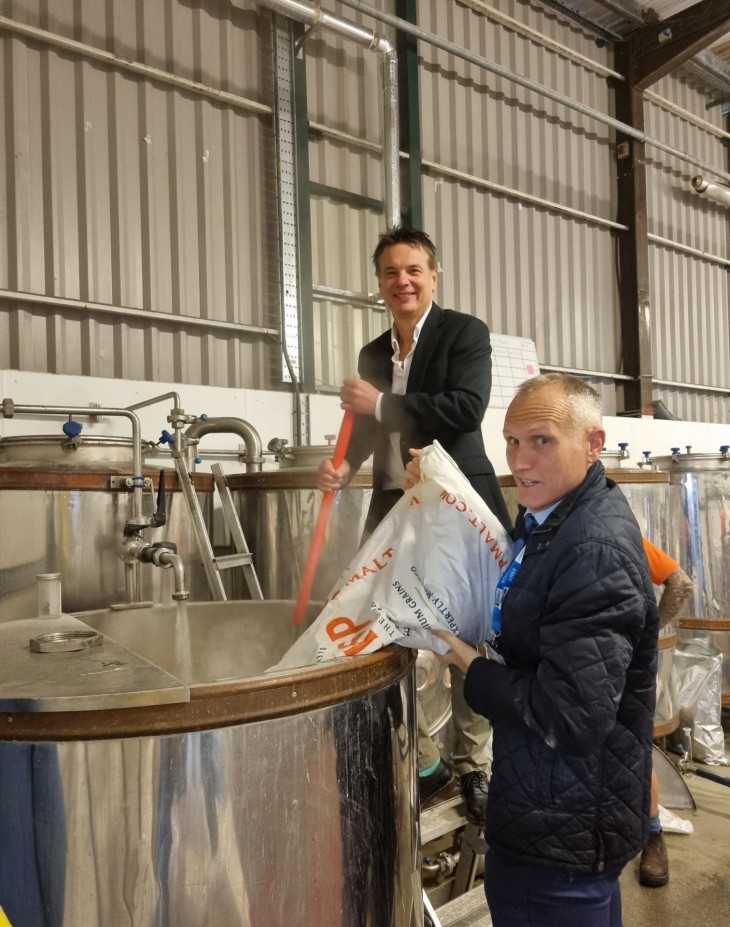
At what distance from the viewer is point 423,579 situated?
1.14 m

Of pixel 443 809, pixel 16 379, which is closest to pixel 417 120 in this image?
pixel 16 379

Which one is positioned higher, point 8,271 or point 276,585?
point 8,271

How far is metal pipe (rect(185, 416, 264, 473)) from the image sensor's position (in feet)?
8.59

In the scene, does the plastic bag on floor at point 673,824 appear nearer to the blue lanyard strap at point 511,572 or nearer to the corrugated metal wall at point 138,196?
the blue lanyard strap at point 511,572

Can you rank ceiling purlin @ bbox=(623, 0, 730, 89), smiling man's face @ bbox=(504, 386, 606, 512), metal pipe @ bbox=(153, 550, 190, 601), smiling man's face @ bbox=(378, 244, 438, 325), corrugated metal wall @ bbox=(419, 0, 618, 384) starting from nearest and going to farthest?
1. smiling man's face @ bbox=(504, 386, 606, 512)
2. metal pipe @ bbox=(153, 550, 190, 601)
3. smiling man's face @ bbox=(378, 244, 438, 325)
4. corrugated metal wall @ bbox=(419, 0, 618, 384)
5. ceiling purlin @ bbox=(623, 0, 730, 89)

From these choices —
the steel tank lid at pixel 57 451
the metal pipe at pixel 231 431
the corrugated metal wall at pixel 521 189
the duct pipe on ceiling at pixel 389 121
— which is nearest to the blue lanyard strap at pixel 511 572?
the steel tank lid at pixel 57 451

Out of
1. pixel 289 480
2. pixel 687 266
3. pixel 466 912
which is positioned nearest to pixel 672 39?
pixel 687 266

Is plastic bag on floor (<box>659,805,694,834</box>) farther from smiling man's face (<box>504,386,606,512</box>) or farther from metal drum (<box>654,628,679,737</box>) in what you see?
smiling man's face (<box>504,386,606,512</box>)

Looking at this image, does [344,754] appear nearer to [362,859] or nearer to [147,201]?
[362,859]

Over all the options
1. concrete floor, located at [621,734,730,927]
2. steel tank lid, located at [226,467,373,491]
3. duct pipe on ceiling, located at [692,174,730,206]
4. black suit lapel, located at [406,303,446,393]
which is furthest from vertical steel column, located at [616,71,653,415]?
black suit lapel, located at [406,303,446,393]

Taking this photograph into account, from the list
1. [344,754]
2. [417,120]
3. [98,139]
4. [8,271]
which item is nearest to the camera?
[344,754]

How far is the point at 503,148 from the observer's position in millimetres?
4758

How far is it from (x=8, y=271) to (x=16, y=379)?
1.78 feet

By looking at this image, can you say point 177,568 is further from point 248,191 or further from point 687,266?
point 687,266
